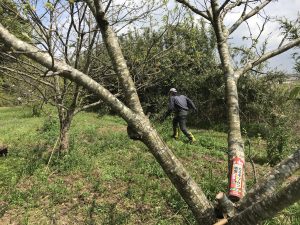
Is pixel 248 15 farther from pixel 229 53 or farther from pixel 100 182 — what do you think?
pixel 100 182

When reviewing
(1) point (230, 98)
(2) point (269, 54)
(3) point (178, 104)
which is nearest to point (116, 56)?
(1) point (230, 98)

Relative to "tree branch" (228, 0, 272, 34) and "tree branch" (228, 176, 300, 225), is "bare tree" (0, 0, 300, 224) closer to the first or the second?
"tree branch" (228, 176, 300, 225)

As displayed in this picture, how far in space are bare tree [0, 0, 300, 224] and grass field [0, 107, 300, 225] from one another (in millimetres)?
1989

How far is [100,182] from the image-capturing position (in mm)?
8461

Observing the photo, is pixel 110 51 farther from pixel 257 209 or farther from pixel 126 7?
pixel 126 7

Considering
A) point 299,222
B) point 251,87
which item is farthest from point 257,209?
A: point 251,87

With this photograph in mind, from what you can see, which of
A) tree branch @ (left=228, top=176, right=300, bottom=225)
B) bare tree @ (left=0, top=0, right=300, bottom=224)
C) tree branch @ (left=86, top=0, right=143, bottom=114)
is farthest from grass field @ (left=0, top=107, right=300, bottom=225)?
tree branch @ (left=228, top=176, right=300, bottom=225)

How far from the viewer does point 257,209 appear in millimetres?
2545

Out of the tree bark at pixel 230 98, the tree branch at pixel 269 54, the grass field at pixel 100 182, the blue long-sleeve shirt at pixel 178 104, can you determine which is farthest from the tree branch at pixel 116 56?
the blue long-sleeve shirt at pixel 178 104

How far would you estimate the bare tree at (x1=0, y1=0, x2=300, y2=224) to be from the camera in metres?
2.66

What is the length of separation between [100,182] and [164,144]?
5273 mm

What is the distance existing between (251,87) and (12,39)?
1622cm

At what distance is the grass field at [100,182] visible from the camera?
7.06 m

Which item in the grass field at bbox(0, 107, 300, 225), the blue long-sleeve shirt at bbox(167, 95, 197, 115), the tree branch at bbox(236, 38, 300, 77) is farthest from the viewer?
the blue long-sleeve shirt at bbox(167, 95, 197, 115)
